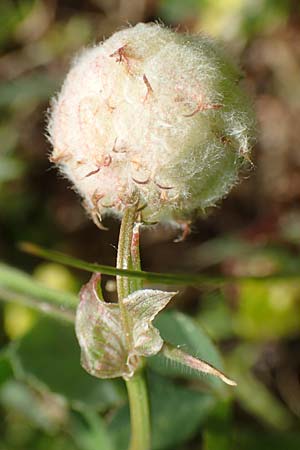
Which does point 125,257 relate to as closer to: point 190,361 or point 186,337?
point 190,361

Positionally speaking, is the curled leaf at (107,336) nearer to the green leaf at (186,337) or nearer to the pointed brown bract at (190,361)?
the pointed brown bract at (190,361)

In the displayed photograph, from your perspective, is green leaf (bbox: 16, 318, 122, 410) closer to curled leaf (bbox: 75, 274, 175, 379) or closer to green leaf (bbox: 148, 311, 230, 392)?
green leaf (bbox: 148, 311, 230, 392)

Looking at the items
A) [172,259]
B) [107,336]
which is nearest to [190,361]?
[107,336]

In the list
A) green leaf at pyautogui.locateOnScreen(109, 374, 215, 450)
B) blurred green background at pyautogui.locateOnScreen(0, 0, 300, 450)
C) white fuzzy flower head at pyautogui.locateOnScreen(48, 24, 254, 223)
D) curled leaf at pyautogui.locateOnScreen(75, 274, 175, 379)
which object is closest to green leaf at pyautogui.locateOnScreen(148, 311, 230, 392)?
blurred green background at pyautogui.locateOnScreen(0, 0, 300, 450)

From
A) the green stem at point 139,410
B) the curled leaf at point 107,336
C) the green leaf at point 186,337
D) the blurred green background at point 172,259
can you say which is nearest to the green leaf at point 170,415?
the blurred green background at point 172,259

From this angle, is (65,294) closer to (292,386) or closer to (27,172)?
(292,386)

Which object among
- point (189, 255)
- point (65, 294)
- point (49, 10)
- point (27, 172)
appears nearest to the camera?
point (65, 294)

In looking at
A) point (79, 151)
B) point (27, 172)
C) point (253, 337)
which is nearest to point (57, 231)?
point (27, 172)
